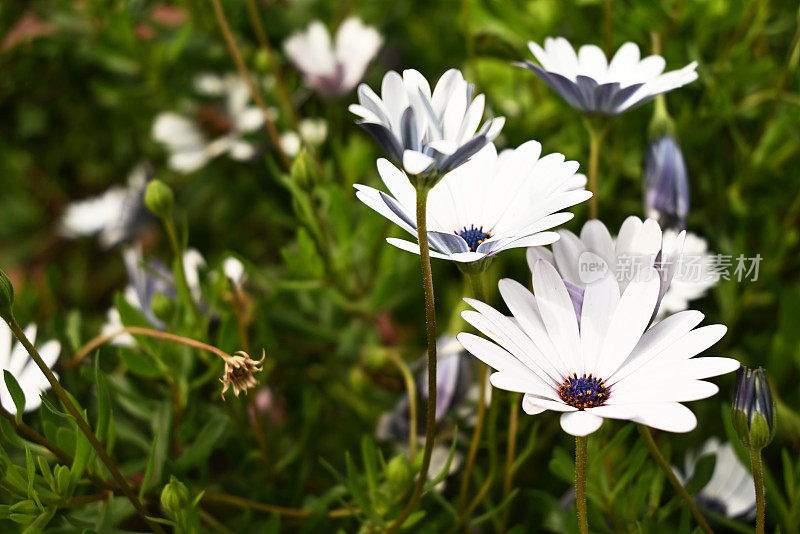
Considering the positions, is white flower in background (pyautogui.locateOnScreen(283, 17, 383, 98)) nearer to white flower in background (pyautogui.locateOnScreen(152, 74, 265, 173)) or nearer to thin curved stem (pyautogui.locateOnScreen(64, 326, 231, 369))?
white flower in background (pyautogui.locateOnScreen(152, 74, 265, 173))

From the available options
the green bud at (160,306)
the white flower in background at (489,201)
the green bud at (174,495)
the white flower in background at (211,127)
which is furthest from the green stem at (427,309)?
the white flower in background at (211,127)

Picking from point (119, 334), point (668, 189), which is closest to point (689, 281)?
point (668, 189)

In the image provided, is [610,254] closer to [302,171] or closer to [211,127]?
[302,171]

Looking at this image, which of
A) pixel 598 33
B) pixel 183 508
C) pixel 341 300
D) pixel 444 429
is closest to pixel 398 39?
pixel 598 33

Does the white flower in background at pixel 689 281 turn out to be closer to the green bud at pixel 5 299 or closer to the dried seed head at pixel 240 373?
the dried seed head at pixel 240 373

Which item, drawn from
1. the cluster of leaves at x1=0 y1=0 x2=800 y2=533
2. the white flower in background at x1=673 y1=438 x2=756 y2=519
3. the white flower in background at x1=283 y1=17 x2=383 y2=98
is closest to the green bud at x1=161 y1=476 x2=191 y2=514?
the cluster of leaves at x1=0 y1=0 x2=800 y2=533
